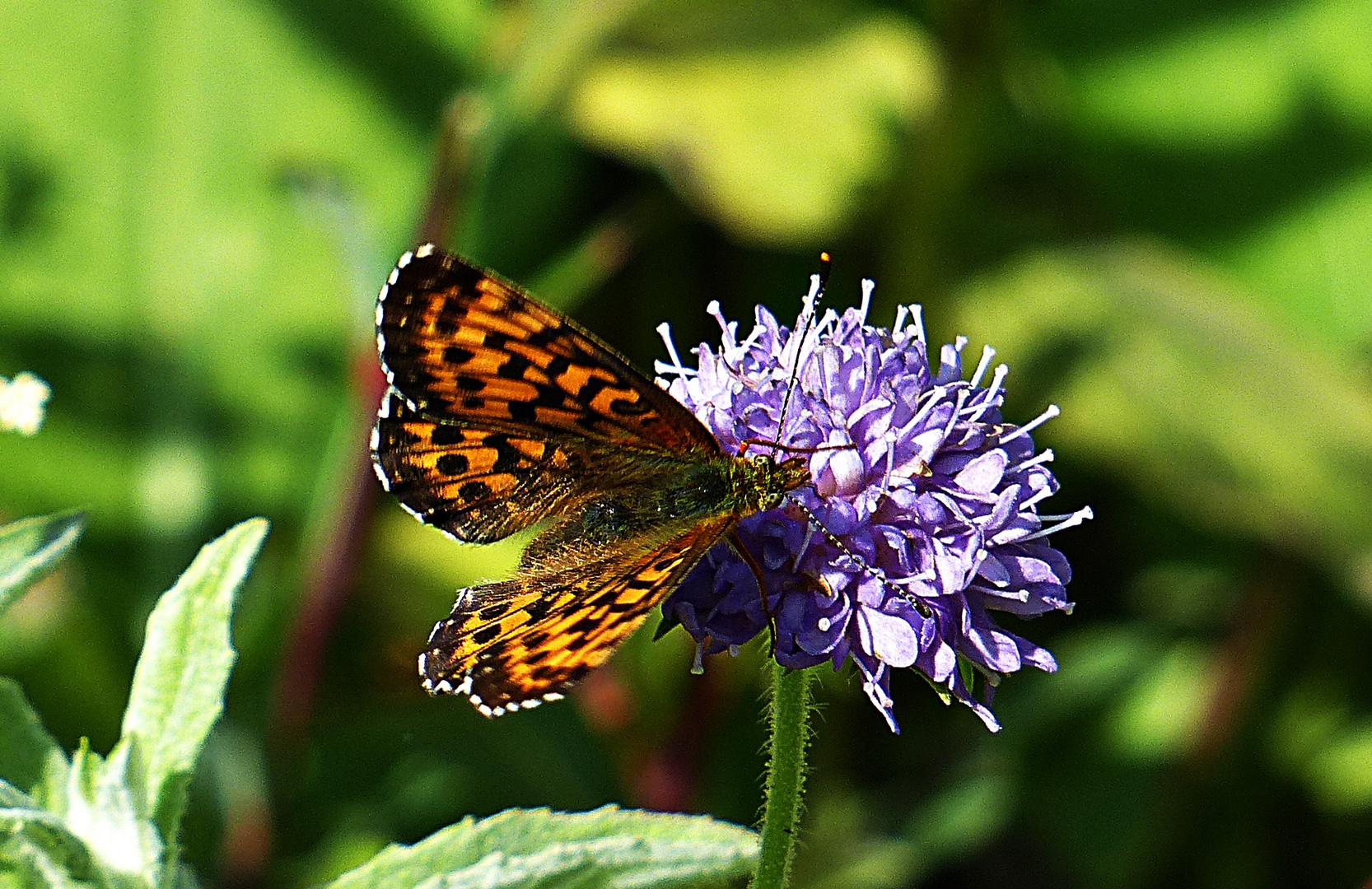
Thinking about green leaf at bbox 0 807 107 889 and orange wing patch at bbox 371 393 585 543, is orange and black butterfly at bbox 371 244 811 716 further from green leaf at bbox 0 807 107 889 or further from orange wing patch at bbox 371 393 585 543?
green leaf at bbox 0 807 107 889

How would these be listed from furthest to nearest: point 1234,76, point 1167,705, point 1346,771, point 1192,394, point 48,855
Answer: point 1234,76, point 1167,705, point 1346,771, point 1192,394, point 48,855

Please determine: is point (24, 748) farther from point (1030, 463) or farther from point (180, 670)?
point (1030, 463)

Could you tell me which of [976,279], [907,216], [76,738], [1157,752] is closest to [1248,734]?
[1157,752]

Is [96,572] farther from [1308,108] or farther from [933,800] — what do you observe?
[1308,108]

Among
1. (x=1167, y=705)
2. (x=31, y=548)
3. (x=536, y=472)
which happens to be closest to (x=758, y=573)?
(x=536, y=472)

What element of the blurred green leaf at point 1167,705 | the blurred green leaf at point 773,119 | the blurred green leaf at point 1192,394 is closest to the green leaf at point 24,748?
the blurred green leaf at point 773,119

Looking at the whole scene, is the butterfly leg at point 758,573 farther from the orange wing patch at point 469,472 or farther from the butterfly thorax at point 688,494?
the orange wing patch at point 469,472
